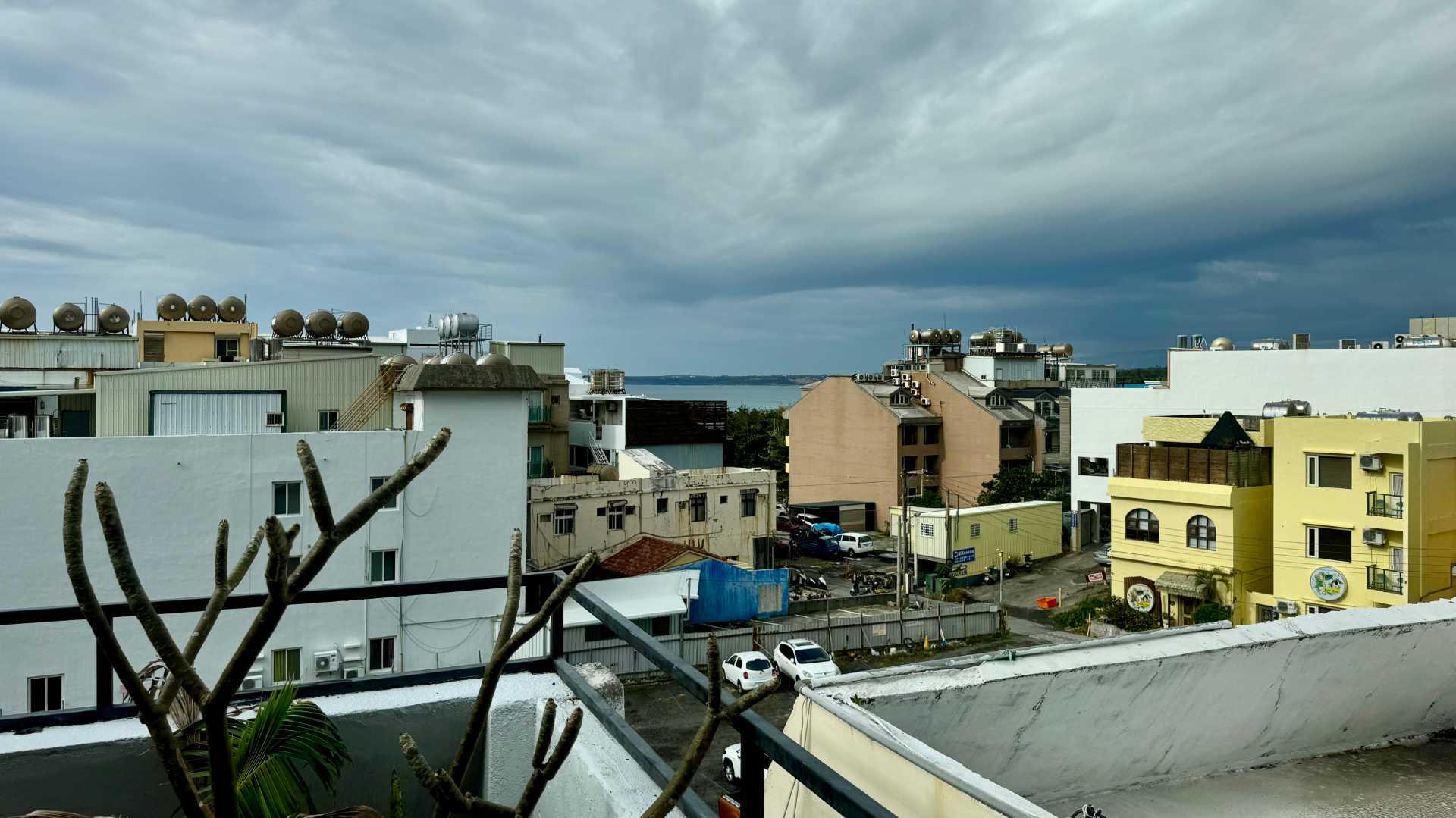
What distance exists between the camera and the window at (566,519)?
2342cm

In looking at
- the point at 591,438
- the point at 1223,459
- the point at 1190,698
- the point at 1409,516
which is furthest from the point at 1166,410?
the point at 1190,698

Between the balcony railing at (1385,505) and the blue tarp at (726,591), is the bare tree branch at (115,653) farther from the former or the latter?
the balcony railing at (1385,505)

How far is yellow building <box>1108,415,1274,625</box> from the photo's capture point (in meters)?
21.1

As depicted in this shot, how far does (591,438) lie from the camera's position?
112 feet

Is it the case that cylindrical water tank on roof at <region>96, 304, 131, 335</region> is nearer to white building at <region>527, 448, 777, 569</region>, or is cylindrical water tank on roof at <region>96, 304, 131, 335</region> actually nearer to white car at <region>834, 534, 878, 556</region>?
white building at <region>527, 448, 777, 569</region>

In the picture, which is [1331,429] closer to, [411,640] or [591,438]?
[411,640]

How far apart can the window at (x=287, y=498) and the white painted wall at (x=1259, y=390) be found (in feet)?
102

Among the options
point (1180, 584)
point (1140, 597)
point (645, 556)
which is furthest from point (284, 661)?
point (1180, 584)

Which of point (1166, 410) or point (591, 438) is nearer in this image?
point (591, 438)

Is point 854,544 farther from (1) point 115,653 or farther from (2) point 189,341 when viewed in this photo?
(1) point 115,653

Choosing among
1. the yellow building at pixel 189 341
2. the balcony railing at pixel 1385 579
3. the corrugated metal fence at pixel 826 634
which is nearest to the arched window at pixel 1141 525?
the corrugated metal fence at pixel 826 634

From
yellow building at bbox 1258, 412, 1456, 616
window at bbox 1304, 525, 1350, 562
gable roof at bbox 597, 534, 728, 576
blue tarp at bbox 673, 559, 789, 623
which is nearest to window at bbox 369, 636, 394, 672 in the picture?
gable roof at bbox 597, 534, 728, 576

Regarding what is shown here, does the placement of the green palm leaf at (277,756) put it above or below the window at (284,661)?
above

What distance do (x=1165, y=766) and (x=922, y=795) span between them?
2.00 metres
